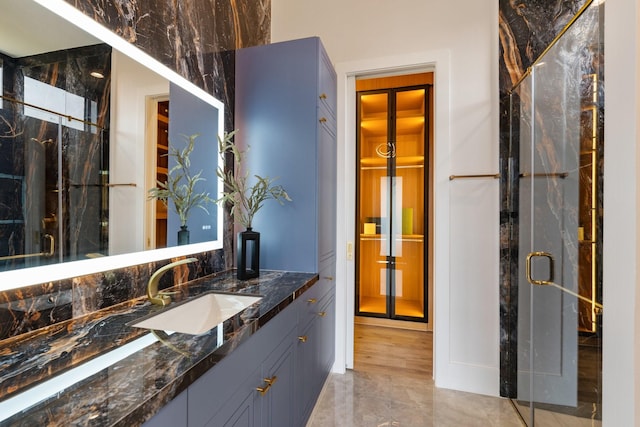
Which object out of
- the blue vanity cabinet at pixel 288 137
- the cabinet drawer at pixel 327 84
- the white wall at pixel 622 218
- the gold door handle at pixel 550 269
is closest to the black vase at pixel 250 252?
the blue vanity cabinet at pixel 288 137

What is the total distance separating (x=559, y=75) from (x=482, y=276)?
1.36 meters

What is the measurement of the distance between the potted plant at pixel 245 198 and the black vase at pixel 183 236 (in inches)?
10.8

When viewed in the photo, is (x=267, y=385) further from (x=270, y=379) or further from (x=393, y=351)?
(x=393, y=351)

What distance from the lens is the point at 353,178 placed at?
2.56 metres

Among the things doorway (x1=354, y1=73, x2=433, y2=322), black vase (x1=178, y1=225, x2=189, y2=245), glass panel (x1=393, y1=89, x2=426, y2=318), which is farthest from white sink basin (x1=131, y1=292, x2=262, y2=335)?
glass panel (x1=393, y1=89, x2=426, y2=318)

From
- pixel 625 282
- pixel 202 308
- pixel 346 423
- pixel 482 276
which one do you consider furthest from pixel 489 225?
pixel 202 308

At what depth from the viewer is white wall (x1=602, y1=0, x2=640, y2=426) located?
2.43ft

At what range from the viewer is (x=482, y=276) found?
2.22 meters

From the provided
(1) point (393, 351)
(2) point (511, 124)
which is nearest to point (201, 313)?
(1) point (393, 351)

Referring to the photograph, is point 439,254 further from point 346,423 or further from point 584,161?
point 346,423

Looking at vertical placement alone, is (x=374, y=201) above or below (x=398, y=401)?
above

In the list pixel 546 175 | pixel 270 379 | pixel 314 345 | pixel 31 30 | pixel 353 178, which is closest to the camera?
pixel 31 30

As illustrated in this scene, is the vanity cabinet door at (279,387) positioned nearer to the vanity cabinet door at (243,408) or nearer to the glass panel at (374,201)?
the vanity cabinet door at (243,408)

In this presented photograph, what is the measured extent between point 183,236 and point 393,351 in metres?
2.28
